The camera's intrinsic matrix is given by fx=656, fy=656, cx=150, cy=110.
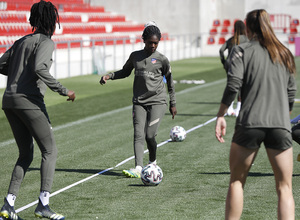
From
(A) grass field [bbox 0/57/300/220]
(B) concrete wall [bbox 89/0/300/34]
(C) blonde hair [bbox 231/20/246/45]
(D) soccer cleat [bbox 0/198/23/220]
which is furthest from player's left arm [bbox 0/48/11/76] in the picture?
(B) concrete wall [bbox 89/0/300/34]

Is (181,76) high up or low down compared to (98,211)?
down

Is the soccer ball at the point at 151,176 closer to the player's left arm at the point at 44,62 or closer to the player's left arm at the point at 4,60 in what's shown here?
the player's left arm at the point at 44,62

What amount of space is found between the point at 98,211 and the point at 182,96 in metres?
13.4

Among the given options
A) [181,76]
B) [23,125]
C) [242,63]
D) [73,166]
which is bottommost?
[181,76]

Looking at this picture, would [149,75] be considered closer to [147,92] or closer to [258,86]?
[147,92]

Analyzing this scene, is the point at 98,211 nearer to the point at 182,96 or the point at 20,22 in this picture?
the point at 182,96

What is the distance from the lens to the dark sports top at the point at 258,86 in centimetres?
505

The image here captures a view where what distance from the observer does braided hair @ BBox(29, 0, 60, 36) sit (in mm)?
6199

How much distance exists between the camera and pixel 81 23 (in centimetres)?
3509

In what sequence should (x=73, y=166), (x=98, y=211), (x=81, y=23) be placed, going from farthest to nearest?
(x=81, y=23) < (x=73, y=166) < (x=98, y=211)

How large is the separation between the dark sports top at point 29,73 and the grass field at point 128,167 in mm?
1258

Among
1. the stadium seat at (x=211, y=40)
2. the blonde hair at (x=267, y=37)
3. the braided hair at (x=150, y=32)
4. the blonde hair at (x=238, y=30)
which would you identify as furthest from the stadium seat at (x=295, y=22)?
the blonde hair at (x=267, y=37)

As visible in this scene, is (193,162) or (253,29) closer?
(253,29)

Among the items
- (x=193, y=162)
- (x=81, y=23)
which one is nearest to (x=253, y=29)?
(x=193, y=162)
